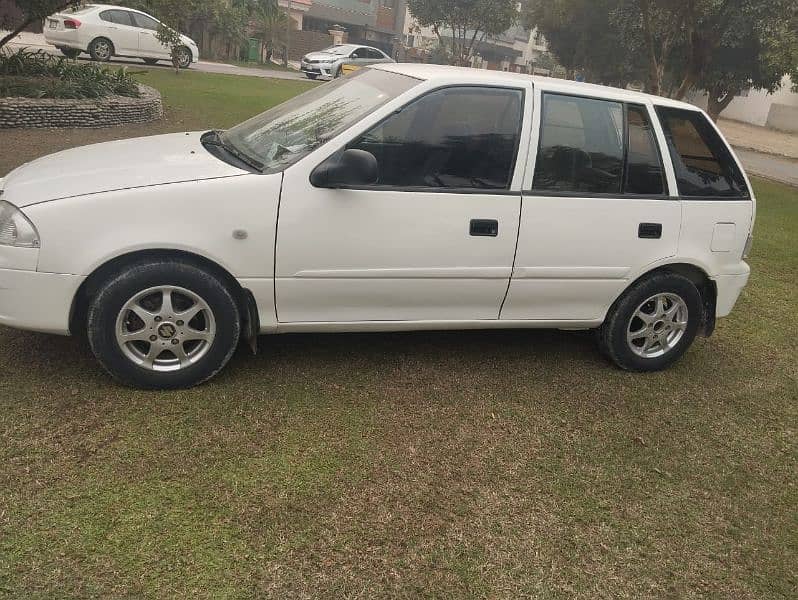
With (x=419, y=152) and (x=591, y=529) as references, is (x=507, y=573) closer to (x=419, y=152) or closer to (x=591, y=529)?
(x=591, y=529)

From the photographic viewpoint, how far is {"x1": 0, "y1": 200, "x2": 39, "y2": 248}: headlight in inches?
133

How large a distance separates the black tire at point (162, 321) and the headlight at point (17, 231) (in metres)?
0.38

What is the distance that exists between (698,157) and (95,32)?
788 inches

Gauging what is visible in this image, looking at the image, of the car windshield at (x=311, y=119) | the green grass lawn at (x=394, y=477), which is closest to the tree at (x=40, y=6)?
the car windshield at (x=311, y=119)

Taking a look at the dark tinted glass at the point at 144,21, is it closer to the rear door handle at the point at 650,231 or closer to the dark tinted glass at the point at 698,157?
→ the dark tinted glass at the point at 698,157

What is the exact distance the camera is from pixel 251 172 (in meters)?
3.68

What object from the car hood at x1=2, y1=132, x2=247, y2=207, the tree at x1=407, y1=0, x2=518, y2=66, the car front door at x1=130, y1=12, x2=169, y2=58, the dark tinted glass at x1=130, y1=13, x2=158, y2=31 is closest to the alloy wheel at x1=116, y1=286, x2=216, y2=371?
the car hood at x1=2, y1=132, x2=247, y2=207

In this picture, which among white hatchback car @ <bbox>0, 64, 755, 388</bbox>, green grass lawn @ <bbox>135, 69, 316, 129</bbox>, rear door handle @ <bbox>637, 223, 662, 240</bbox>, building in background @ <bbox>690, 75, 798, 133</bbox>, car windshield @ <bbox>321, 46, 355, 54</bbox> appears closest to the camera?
white hatchback car @ <bbox>0, 64, 755, 388</bbox>

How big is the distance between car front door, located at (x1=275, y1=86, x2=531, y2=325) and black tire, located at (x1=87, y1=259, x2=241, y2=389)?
304mm

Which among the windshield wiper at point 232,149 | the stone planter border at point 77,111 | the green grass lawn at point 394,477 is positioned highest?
the windshield wiper at point 232,149

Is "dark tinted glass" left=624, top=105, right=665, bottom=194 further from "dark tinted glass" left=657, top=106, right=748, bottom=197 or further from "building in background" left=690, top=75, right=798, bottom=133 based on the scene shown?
"building in background" left=690, top=75, right=798, bottom=133

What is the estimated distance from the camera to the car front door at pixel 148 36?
21.5 m

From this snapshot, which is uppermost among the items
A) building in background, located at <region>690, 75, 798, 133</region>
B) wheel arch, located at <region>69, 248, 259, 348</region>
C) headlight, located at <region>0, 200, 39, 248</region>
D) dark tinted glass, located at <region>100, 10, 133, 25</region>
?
building in background, located at <region>690, 75, 798, 133</region>

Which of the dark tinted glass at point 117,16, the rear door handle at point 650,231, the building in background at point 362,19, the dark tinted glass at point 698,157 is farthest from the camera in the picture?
the building in background at point 362,19
